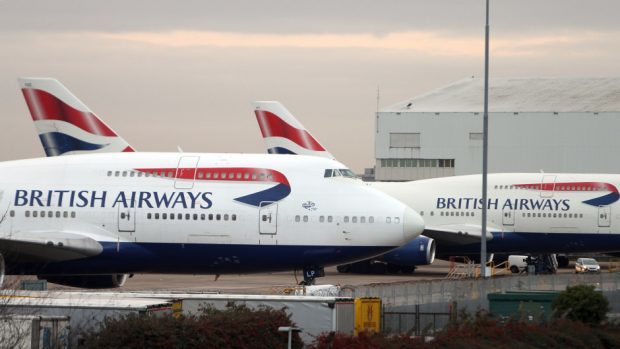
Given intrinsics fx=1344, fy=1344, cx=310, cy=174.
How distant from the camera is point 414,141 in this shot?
98.9m

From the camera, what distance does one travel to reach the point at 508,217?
65.4 metres

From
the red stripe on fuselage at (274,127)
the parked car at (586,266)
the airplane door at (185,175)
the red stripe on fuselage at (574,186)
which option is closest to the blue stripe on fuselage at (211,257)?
the airplane door at (185,175)

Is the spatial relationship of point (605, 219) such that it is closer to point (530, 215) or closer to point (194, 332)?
point (530, 215)

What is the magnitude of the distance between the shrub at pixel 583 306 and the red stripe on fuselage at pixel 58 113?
23.1m

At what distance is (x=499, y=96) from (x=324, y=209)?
65610 millimetres

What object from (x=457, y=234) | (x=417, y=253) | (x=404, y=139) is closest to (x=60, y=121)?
(x=417, y=253)

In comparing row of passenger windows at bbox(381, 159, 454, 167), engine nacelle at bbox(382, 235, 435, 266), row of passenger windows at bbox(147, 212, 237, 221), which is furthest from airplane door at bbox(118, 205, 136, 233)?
row of passenger windows at bbox(381, 159, 454, 167)

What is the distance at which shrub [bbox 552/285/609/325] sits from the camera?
31.8m

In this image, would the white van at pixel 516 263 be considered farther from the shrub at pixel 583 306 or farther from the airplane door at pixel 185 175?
the shrub at pixel 583 306

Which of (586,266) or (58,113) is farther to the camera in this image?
(586,266)

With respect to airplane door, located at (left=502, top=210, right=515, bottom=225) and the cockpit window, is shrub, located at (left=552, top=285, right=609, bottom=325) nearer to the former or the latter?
the cockpit window

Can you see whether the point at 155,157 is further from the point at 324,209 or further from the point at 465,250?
the point at 465,250

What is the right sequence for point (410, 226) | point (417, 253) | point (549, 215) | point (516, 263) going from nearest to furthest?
point (410, 226), point (417, 253), point (549, 215), point (516, 263)

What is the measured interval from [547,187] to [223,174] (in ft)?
88.7
